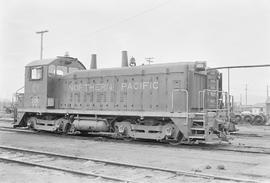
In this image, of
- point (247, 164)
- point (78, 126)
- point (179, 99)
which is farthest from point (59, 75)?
point (247, 164)

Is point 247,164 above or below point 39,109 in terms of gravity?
below

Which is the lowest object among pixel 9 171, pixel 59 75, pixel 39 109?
pixel 9 171

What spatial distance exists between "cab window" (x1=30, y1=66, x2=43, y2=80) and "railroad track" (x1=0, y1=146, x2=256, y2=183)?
7.04 meters

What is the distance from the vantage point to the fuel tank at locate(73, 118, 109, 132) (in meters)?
15.0

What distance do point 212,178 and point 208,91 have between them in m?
6.68

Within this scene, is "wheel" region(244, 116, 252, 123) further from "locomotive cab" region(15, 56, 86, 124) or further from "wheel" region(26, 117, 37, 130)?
"wheel" region(26, 117, 37, 130)

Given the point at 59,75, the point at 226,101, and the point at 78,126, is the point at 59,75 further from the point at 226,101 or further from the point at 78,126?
the point at 226,101

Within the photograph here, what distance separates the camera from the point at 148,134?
44.3 feet

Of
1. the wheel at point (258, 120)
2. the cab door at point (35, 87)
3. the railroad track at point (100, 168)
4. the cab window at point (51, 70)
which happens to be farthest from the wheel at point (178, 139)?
the wheel at point (258, 120)

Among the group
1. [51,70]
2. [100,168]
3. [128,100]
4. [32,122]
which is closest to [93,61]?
[51,70]

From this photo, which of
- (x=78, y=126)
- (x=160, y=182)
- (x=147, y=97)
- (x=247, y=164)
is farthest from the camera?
(x=78, y=126)

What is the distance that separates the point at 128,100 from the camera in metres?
14.7

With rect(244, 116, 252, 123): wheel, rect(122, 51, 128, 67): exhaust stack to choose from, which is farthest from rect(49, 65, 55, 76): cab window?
rect(244, 116, 252, 123): wheel

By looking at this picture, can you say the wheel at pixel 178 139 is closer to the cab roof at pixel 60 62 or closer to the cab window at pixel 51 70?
the cab window at pixel 51 70
